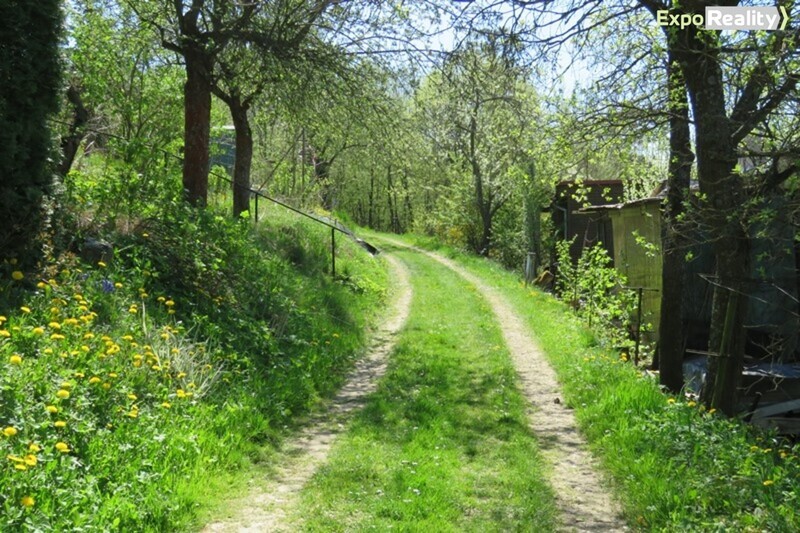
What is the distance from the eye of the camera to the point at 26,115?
6.04 m

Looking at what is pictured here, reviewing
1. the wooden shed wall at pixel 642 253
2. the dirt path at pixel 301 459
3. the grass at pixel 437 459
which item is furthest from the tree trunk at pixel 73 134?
the wooden shed wall at pixel 642 253

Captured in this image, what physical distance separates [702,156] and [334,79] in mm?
6385

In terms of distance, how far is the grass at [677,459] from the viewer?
4.51 metres

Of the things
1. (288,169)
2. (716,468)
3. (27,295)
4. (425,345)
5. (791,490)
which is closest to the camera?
(791,490)

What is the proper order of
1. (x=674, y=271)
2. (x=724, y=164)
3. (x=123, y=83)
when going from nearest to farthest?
Answer: (x=724, y=164) < (x=674, y=271) < (x=123, y=83)

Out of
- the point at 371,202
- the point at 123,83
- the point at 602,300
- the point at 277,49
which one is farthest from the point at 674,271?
the point at 371,202

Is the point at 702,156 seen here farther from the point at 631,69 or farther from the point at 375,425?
the point at 375,425

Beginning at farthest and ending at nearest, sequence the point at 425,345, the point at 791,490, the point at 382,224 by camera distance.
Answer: the point at 382,224, the point at 425,345, the point at 791,490

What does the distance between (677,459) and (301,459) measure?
3.23 meters

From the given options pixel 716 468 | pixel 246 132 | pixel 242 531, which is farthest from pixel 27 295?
pixel 246 132

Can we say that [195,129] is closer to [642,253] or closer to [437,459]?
[437,459]

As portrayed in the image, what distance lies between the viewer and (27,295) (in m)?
5.73

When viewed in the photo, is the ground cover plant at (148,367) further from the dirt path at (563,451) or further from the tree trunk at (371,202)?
the tree trunk at (371,202)

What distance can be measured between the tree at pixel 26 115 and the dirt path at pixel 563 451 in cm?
527
